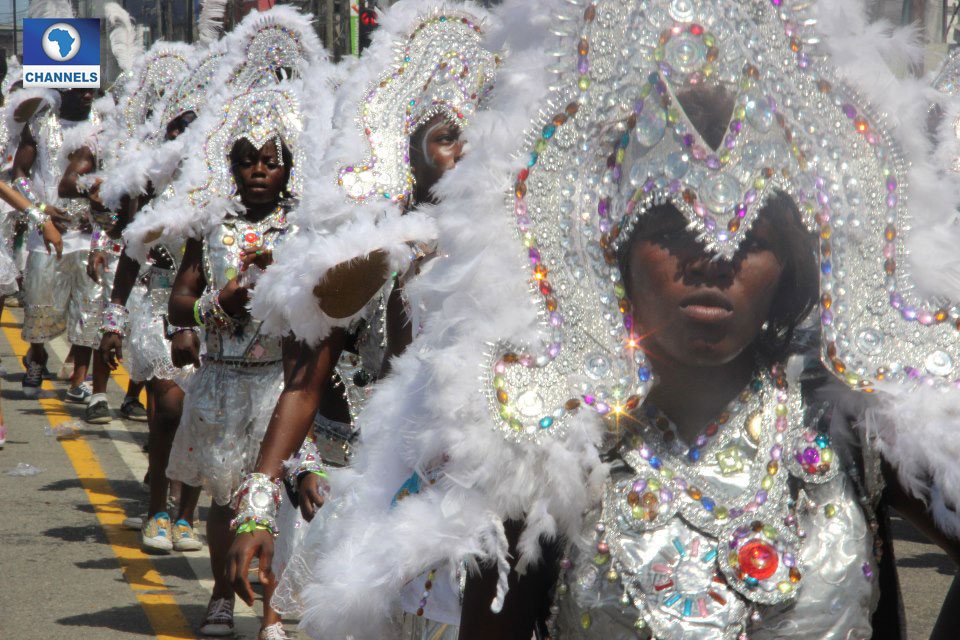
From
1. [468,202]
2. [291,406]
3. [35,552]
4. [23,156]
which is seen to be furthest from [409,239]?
[23,156]

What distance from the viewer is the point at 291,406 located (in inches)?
155

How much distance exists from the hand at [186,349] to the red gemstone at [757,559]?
4.44 metres

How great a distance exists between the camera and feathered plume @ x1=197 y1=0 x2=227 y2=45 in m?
9.06

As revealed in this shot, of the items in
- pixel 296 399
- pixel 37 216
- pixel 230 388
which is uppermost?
pixel 296 399

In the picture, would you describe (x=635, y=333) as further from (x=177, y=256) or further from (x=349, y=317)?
(x=177, y=256)

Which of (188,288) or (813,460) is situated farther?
(188,288)

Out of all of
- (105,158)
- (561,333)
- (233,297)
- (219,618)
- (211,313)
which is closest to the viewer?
(561,333)

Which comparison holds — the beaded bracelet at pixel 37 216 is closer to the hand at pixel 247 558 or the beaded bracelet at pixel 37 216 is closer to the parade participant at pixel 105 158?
the parade participant at pixel 105 158

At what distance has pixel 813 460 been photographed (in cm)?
228

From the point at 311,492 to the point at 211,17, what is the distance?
5671 millimetres

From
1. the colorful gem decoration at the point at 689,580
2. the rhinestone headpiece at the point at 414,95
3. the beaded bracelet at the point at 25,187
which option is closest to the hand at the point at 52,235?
the beaded bracelet at the point at 25,187

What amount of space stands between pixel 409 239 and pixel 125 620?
3004 millimetres

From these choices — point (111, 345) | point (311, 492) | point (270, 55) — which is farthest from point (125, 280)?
point (311, 492)

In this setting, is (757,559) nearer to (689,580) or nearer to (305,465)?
(689,580)
